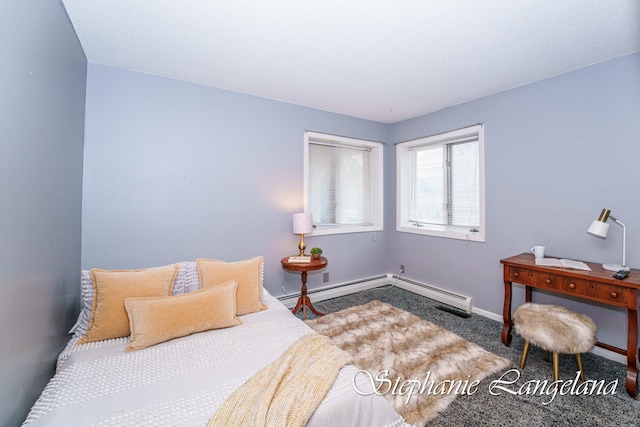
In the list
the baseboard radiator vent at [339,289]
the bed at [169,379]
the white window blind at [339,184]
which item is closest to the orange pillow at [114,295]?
→ the bed at [169,379]

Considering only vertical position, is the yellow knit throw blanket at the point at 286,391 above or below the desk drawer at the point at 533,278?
below

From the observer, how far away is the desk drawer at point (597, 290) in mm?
1794

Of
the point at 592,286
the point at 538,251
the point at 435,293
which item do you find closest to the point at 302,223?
the point at 435,293

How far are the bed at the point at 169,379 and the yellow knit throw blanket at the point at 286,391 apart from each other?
0.16 feet

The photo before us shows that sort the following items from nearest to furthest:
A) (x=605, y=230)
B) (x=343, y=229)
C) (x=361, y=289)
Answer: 1. (x=605, y=230)
2. (x=343, y=229)
3. (x=361, y=289)

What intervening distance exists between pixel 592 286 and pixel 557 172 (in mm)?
1113

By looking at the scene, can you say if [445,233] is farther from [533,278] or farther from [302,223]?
[302,223]

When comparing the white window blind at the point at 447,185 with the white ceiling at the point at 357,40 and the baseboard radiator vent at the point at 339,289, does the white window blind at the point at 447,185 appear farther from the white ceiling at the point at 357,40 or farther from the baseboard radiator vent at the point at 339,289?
Answer: the baseboard radiator vent at the point at 339,289

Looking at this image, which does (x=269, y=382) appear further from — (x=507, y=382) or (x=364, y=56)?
(x=364, y=56)

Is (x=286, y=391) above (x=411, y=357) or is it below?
above

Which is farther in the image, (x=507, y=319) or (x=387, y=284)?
(x=387, y=284)

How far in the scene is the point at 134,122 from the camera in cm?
240

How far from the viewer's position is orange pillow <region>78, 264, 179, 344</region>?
163 centimetres

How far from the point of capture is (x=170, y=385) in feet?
4.03
